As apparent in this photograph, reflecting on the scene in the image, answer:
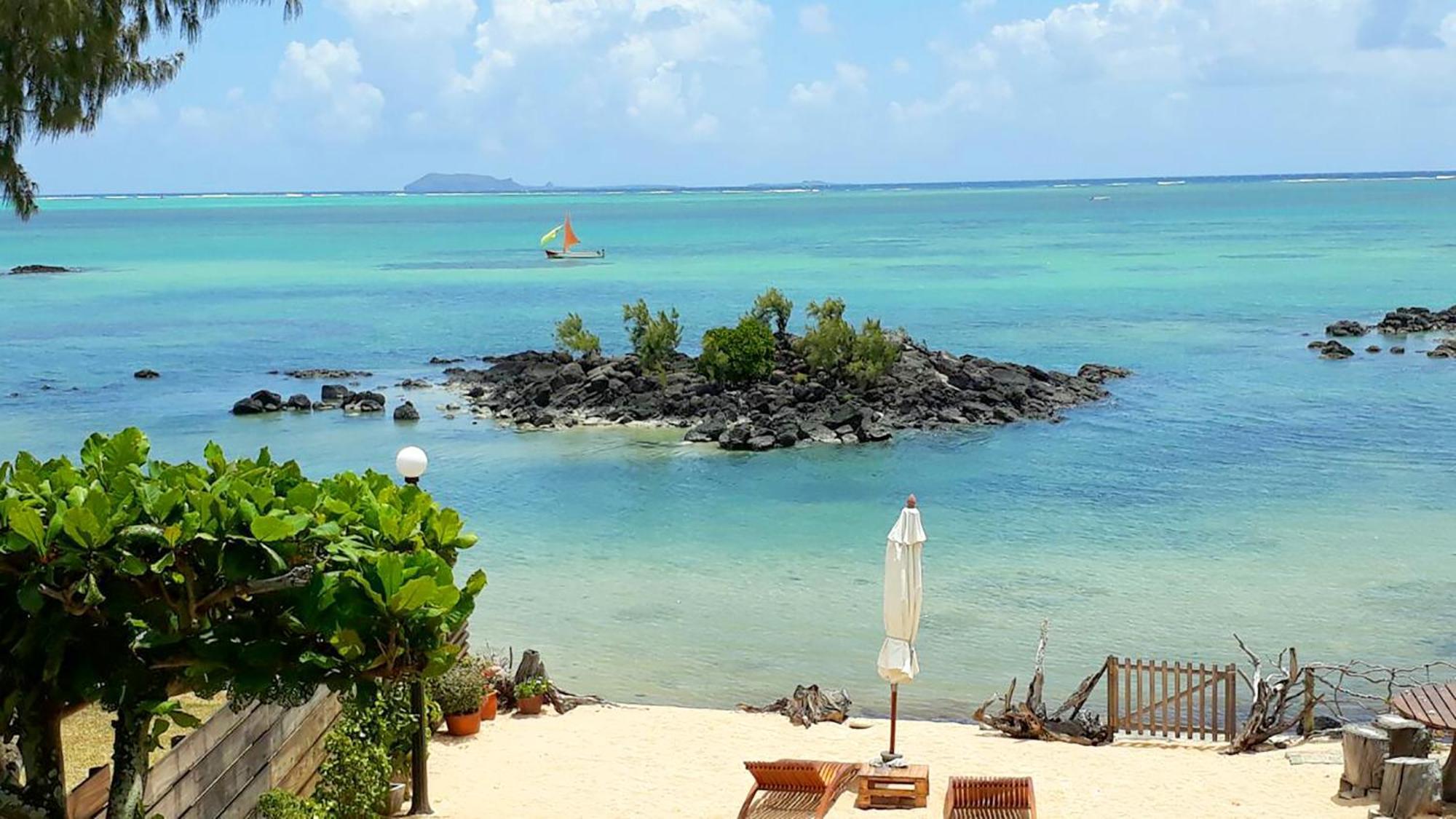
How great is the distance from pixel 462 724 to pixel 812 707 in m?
3.69

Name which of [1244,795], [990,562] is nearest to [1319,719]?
[1244,795]

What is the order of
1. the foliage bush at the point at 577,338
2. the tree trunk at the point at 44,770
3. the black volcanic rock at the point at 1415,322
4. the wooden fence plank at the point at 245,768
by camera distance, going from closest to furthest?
the tree trunk at the point at 44,770 < the wooden fence plank at the point at 245,768 < the foliage bush at the point at 577,338 < the black volcanic rock at the point at 1415,322

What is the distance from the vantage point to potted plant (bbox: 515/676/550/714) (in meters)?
15.3

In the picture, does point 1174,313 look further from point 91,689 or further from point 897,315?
point 91,689

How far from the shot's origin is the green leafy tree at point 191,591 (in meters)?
6.89

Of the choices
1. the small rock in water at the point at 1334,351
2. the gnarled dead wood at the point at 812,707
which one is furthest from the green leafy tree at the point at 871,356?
the gnarled dead wood at the point at 812,707

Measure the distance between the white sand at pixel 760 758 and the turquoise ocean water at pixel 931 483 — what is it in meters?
2.29

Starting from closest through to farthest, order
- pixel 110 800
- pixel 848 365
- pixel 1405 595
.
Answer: pixel 110 800, pixel 1405 595, pixel 848 365

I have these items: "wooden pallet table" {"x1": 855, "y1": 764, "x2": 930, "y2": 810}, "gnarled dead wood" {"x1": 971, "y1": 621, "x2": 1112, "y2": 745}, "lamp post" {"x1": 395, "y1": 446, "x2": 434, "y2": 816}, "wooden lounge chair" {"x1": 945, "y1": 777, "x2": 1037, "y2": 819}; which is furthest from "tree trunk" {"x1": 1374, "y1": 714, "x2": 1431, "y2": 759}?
"lamp post" {"x1": 395, "y1": 446, "x2": 434, "y2": 816}

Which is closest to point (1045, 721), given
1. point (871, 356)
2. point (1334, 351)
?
point (871, 356)

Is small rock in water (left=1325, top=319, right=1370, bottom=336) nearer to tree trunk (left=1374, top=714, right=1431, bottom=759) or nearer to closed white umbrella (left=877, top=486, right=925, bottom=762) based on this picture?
tree trunk (left=1374, top=714, right=1431, bottom=759)

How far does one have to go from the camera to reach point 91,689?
7414 millimetres

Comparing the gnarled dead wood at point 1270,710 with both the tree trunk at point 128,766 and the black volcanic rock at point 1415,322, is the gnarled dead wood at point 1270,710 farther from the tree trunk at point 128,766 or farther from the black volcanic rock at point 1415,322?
the black volcanic rock at point 1415,322

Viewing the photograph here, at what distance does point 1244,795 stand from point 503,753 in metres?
6.50
